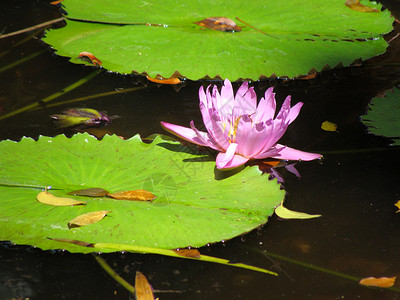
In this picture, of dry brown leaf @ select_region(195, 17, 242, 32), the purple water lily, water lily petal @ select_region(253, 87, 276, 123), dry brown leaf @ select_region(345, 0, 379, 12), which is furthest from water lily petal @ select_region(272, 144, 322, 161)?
dry brown leaf @ select_region(345, 0, 379, 12)

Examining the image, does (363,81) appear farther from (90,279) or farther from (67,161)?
(90,279)

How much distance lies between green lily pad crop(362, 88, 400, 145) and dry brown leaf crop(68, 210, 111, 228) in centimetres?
109

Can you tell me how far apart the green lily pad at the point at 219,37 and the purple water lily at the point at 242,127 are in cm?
49

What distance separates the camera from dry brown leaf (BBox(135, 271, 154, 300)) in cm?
127

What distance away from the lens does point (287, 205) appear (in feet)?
5.23

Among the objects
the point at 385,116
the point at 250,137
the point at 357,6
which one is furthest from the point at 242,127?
the point at 357,6

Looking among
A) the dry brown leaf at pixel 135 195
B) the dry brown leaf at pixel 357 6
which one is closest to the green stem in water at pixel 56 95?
the dry brown leaf at pixel 135 195

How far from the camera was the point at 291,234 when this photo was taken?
4.88 feet

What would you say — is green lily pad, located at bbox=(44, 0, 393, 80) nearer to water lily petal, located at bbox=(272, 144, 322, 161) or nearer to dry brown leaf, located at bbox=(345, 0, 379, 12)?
dry brown leaf, located at bbox=(345, 0, 379, 12)

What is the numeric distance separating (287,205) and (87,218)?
2.00ft

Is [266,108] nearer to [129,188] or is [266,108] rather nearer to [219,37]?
[129,188]

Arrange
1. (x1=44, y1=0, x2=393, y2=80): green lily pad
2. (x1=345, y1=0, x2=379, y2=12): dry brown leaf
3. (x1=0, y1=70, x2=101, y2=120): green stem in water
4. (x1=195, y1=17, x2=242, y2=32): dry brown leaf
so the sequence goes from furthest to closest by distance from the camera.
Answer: (x1=345, y1=0, x2=379, y2=12): dry brown leaf < (x1=195, y1=17, x2=242, y2=32): dry brown leaf < (x1=44, y1=0, x2=393, y2=80): green lily pad < (x1=0, y1=70, x2=101, y2=120): green stem in water

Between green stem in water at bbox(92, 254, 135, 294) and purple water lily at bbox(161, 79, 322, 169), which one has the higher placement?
purple water lily at bbox(161, 79, 322, 169)

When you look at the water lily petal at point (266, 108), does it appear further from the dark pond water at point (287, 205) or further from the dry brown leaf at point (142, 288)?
the dry brown leaf at point (142, 288)
